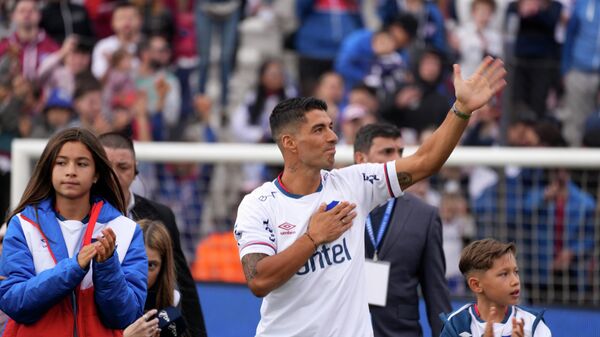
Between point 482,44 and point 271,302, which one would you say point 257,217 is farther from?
point 482,44

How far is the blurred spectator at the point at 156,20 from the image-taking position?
14469 millimetres

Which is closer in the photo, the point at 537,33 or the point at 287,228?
the point at 287,228

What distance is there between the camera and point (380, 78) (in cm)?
1336

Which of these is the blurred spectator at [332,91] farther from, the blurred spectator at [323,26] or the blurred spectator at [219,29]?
the blurred spectator at [219,29]

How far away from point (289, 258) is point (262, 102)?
311 inches

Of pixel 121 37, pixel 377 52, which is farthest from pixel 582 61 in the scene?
pixel 121 37

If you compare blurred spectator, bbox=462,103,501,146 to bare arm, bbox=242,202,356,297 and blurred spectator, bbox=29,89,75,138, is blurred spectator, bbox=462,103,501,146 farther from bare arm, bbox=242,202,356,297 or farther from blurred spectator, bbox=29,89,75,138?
bare arm, bbox=242,202,356,297

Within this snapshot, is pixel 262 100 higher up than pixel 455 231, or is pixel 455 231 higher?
pixel 262 100

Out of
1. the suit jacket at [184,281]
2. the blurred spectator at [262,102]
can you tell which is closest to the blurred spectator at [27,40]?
the blurred spectator at [262,102]

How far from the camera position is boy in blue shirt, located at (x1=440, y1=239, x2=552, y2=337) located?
6121mm

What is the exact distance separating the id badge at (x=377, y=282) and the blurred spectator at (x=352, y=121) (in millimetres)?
4395

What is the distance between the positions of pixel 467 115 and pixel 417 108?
22.0 ft

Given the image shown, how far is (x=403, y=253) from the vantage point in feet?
24.6

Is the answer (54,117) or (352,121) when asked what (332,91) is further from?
(54,117)
